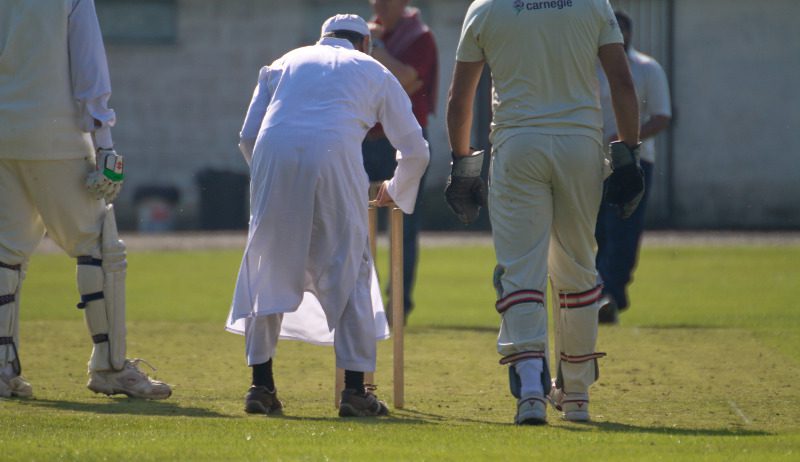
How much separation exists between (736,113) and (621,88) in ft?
63.7

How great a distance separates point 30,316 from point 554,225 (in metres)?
6.19

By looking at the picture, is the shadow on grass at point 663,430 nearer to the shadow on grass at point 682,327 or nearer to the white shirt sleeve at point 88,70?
the white shirt sleeve at point 88,70

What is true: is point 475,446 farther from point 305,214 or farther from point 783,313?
point 783,313

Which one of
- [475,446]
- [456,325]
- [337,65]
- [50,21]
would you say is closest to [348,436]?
[475,446]

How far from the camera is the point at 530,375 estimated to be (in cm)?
646

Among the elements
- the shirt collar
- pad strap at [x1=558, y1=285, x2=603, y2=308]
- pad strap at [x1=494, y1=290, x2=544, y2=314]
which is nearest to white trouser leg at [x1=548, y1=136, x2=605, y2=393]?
pad strap at [x1=558, y1=285, x2=603, y2=308]

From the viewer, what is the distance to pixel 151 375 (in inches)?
→ 333

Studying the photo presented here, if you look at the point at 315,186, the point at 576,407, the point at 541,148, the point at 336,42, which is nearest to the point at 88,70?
the point at 336,42

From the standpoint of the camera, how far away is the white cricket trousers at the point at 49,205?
24.0 ft

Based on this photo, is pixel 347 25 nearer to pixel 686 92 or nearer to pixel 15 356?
pixel 15 356

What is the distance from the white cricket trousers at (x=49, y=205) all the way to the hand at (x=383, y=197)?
140 centimetres

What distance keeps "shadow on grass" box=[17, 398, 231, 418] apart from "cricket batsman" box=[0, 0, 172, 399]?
178 mm

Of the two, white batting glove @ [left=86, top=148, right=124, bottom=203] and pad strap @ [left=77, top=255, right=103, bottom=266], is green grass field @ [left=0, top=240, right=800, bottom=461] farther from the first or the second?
white batting glove @ [left=86, top=148, right=124, bottom=203]

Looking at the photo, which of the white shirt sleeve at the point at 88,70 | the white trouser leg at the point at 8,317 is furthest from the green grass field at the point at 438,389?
the white shirt sleeve at the point at 88,70
